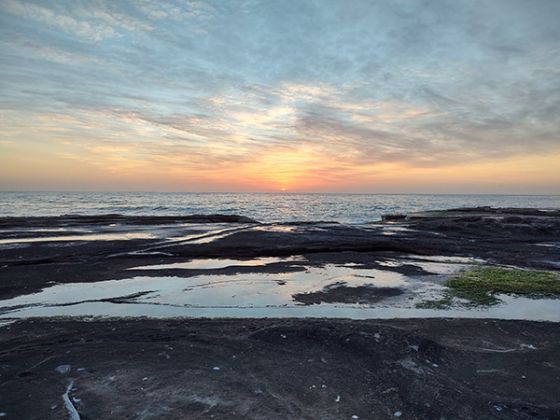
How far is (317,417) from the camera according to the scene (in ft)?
18.4

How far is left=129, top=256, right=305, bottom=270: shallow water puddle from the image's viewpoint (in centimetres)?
1825

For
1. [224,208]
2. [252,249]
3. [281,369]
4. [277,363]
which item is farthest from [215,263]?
[224,208]

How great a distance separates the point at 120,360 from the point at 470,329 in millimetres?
7891

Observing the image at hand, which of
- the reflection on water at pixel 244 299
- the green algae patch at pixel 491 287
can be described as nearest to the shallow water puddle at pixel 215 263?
the reflection on water at pixel 244 299

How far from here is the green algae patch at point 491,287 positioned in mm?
12211

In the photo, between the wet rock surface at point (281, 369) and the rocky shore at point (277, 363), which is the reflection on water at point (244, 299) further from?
the wet rock surface at point (281, 369)

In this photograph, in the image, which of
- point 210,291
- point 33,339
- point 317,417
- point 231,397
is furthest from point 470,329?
point 33,339

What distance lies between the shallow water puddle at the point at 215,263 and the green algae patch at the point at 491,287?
8.48 meters

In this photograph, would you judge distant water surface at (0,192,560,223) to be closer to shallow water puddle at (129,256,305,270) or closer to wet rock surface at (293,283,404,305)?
shallow water puddle at (129,256,305,270)

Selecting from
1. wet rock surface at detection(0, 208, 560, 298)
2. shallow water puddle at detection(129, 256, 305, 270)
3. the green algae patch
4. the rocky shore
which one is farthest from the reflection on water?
shallow water puddle at detection(129, 256, 305, 270)

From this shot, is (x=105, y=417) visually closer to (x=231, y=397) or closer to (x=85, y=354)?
(x=231, y=397)

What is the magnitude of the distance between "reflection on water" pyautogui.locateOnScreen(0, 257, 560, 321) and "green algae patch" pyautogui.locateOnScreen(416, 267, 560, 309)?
43 cm

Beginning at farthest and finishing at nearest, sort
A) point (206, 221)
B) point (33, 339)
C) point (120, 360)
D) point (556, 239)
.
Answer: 1. point (206, 221)
2. point (556, 239)
3. point (33, 339)
4. point (120, 360)

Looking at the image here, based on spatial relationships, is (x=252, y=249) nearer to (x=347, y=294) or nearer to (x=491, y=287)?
(x=347, y=294)
